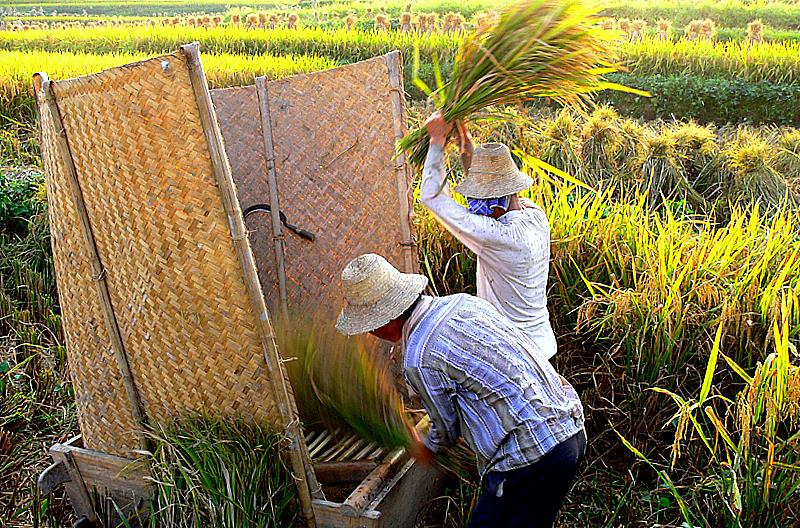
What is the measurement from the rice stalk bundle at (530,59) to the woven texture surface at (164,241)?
3.22 feet

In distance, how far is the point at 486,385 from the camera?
2.00m

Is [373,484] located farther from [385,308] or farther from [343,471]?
[385,308]

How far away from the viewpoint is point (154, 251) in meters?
2.31

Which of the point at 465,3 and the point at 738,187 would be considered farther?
the point at 465,3

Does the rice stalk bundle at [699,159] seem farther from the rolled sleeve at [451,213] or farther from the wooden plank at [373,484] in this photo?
the wooden plank at [373,484]

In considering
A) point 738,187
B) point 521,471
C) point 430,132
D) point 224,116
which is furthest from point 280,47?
point 521,471

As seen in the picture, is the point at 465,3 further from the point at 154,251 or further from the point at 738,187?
the point at 154,251

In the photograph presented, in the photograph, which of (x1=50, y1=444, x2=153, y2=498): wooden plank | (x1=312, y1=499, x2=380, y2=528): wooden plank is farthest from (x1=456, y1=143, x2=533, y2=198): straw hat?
(x1=50, y1=444, x2=153, y2=498): wooden plank

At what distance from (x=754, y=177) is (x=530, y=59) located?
423cm

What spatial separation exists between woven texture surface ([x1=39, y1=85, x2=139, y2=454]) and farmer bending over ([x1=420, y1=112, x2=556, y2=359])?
3.97 feet

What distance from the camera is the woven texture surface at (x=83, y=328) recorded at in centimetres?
254

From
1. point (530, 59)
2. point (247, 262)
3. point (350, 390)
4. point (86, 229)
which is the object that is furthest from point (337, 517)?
point (530, 59)

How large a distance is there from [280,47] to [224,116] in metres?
12.0

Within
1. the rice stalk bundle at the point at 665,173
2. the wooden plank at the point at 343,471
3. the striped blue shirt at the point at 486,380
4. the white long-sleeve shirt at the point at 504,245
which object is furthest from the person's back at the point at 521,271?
the rice stalk bundle at the point at 665,173
